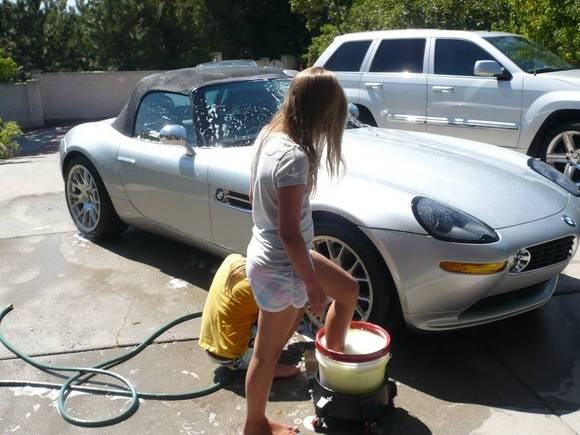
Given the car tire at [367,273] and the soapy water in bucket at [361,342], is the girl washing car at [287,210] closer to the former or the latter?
the soapy water in bucket at [361,342]

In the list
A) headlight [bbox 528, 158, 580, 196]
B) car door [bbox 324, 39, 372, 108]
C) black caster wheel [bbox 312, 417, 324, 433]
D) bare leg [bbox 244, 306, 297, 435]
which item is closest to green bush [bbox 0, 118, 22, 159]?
Answer: car door [bbox 324, 39, 372, 108]

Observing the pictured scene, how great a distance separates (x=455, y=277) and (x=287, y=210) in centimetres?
127

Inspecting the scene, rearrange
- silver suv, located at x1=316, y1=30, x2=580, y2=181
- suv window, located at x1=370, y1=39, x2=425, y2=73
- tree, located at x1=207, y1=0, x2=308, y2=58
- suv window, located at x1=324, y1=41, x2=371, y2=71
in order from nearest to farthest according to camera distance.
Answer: silver suv, located at x1=316, y1=30, x2=580, y2=181 → suv window, located at x1=370, y1=39, x2=425, y2=73 → suv window, located at x1=324, y1=41, x2=371, y2=71 → tree, located at x1=207, y1=0, x2=308, y2=58

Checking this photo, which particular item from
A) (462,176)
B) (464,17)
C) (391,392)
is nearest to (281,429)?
(391,392)

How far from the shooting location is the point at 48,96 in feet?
63.0

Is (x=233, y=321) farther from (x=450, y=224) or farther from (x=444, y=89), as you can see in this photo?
(x=444, y=89)

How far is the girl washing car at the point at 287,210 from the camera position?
2.48 m

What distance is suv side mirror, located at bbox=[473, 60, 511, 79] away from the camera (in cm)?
743

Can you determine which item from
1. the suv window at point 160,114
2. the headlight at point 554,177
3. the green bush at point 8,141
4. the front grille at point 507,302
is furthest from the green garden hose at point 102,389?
the green bush at point 8,141

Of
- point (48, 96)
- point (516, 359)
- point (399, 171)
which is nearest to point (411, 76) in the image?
point (399, 171)

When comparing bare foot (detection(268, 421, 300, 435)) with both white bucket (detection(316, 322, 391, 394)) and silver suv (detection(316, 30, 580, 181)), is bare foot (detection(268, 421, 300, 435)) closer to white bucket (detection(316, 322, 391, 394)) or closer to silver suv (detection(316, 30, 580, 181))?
white bucket (detection(316, 322, 391, 394))

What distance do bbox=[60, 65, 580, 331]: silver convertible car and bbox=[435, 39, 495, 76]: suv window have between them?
3.25 metres

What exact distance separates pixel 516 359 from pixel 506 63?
4.66m

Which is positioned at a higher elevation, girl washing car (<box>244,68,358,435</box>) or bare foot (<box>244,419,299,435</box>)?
girl washing car (<box>244,68,358,435</box>)
